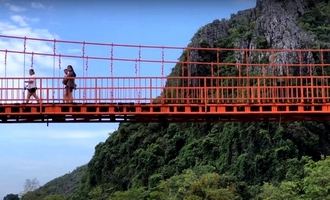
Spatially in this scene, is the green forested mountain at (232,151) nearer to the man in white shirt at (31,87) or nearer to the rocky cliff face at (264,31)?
the rocky cliff face at (264,31)

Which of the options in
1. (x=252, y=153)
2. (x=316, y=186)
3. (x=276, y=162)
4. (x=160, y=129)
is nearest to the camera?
(x=316, y=186)

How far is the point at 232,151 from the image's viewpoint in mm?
45781

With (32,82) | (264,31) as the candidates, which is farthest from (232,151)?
(32,82)

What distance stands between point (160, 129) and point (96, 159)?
8.27 m

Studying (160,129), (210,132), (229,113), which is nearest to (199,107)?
(229,113)

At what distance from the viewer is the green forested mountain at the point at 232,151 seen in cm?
3469

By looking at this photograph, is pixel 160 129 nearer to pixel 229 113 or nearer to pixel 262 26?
pixel 262 26

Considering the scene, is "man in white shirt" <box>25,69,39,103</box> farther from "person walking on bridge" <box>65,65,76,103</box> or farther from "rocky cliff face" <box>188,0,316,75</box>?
"rocky cliff face" <box>188,0,316,75</box>

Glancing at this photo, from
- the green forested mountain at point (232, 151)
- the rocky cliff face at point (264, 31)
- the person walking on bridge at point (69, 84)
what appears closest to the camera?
the person walking on bridge at point (69, 84)

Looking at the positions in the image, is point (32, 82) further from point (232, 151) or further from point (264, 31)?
point (264, 31)

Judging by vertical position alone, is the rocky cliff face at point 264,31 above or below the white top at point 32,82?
above

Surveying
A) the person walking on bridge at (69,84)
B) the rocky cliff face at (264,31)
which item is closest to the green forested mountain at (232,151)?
the rocky cliff face at (264,31)

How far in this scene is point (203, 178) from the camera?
35.1 metres

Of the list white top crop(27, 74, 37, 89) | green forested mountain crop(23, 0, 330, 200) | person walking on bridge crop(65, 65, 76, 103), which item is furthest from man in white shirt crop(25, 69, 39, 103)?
green forested mountain crop(23, 0, 330, 200)
